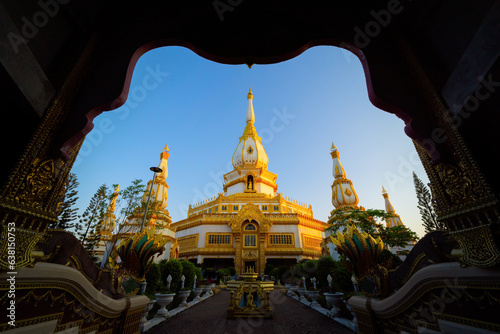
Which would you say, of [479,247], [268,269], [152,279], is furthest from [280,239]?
[479,247]

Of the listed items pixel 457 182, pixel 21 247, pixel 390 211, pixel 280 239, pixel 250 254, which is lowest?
pixel 21 247

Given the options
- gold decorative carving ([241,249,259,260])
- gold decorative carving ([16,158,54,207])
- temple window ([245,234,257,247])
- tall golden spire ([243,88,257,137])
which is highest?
tall golden spire ([243,88,257,137])

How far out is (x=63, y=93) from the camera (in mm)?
2770

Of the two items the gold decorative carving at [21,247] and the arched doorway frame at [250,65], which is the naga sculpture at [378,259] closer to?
the arched doorway frame at [250,65]

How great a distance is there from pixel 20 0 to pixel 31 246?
272 centimetres

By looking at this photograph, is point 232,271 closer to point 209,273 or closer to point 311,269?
point 209,273

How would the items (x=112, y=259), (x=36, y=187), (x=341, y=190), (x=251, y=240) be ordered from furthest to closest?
(x=341, y=190)
(x=251, y=240)
(x=112, y=259)
(x=36, y=187)

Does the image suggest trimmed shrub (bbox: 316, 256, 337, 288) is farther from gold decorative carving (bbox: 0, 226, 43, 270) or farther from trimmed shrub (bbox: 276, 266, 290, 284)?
gold decorative carving (bbox: 0, 226, 43, 270)

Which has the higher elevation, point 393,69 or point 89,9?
point 89,9

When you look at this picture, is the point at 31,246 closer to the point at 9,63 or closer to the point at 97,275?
the point at 97,275

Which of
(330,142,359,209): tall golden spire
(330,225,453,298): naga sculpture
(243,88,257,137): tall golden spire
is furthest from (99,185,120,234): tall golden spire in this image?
(330,142,359,209): tall golden spire

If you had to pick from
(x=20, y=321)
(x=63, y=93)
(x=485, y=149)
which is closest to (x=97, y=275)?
(x=20, y=321)

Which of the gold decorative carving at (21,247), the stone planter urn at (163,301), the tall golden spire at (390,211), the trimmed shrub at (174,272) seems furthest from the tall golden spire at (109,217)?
the tall golden spire at (390,211)

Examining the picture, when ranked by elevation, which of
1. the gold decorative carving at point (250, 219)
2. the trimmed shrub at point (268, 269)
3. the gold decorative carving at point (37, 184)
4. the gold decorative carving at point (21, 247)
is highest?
the gold decorative carving at point (250, 219)
